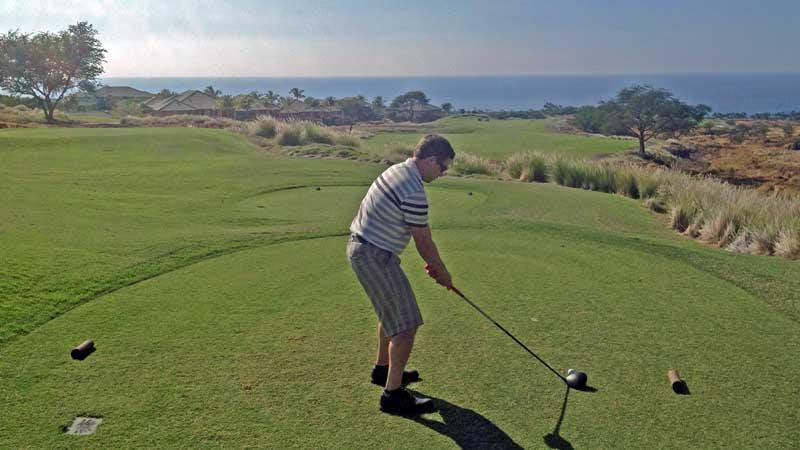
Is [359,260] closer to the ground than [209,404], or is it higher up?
higher up

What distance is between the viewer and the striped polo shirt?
427 cm

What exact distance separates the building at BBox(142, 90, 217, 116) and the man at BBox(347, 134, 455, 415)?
58576 mm

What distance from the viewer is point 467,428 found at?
14.3 ft

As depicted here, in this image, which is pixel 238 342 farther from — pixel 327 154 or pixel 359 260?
pixel 327 154

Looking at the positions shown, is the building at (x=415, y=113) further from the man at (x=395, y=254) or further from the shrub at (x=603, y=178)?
the man at (x=395, y=254)

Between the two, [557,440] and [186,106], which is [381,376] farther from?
[186,106]

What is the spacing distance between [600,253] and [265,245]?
4928mm

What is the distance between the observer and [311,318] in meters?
6.25

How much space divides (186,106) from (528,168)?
164 feet

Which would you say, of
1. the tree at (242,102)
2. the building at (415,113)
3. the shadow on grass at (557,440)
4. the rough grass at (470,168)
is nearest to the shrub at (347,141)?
the rough grass at (470,168)

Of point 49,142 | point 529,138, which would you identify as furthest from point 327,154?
point 529,138

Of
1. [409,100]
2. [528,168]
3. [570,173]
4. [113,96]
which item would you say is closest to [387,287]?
[570,173]

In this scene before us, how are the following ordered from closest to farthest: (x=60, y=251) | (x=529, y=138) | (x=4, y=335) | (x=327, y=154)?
1. (x=4, y=335)
2. (x=60, y=251)
3. (x=327, y=154)
4. (x=529, y=138)

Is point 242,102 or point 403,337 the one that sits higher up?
point 242,102
